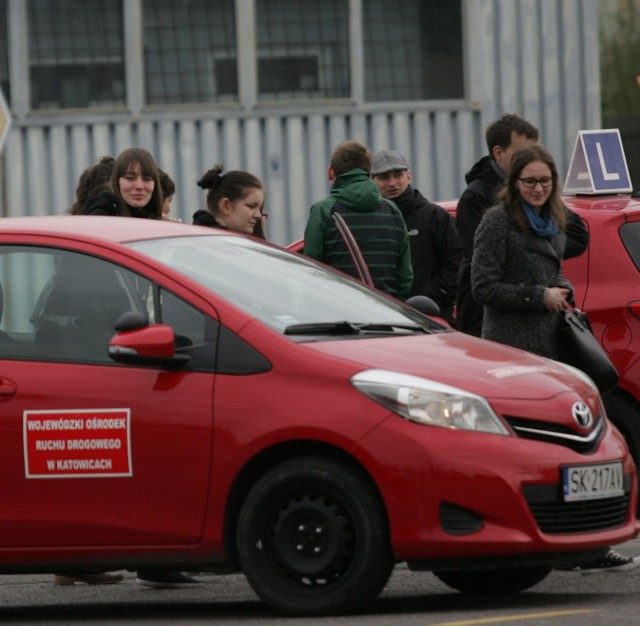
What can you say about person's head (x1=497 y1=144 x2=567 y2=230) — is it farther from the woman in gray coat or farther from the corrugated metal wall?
the corrugated metal wall

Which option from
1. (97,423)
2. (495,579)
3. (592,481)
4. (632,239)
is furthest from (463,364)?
(632,239)

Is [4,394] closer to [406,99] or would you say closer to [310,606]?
[310,606]

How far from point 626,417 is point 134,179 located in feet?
9.03

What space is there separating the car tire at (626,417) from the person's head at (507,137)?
1.33 m

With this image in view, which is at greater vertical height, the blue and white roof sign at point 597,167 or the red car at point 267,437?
the blue and white roof sign at point 597,167

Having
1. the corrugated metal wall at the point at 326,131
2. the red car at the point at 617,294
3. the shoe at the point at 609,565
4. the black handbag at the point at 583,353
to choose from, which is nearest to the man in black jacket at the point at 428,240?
the red car at the point at 617,294

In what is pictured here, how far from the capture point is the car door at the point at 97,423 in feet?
25.6

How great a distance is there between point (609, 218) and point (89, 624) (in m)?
4.09

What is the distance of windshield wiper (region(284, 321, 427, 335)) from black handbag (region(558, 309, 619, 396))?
111 cm

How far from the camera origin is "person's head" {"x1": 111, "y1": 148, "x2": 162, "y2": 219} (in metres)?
10.2

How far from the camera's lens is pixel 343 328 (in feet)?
26.6

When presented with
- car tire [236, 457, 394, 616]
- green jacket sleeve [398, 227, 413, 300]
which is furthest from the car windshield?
green jacket sleeve [398, 227, 413, 300]

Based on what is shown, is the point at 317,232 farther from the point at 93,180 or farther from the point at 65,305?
the point at 65,305

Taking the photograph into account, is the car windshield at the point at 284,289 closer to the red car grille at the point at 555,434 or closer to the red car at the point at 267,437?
the red car at the point at 267,437
